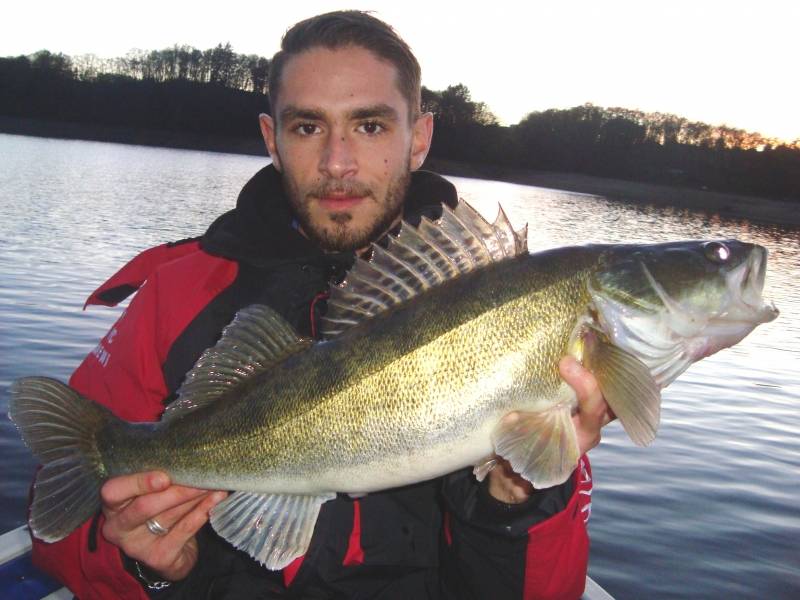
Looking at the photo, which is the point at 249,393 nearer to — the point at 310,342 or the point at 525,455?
the point at 310,342

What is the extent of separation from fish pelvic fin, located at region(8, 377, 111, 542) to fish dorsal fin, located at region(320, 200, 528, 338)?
106 centimetres

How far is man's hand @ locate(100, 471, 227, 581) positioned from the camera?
8.56 ft

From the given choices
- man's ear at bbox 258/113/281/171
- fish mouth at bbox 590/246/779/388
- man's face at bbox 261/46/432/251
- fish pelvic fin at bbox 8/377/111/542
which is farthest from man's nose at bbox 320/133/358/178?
fish pelvic fin at bbox 8/377/111/542

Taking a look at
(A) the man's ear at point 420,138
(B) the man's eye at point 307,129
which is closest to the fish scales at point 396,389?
(B) the man's eye at point 307,129

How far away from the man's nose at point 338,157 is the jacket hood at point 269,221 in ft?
1.37

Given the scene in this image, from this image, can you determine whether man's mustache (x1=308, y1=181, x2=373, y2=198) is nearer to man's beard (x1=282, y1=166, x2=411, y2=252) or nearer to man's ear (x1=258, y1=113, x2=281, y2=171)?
man's beard (x1=282, y1=166, x2=411, y2=252)

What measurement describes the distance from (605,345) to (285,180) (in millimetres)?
1939

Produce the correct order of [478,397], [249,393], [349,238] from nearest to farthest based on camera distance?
1. [478,397]
2. [249,393]
3. [349,238]

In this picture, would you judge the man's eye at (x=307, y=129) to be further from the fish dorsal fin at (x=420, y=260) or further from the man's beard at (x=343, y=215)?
the fish dorsal fin at (x=420, y=260)

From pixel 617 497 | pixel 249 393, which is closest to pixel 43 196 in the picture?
pixel 617 497

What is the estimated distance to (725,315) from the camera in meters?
2.68

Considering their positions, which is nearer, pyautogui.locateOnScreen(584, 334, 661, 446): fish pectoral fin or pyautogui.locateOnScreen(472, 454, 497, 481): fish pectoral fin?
pyautogui.locateOnScreen(584, 334, 661, 446): fish pectoral fin

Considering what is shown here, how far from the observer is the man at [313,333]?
2.85 meters

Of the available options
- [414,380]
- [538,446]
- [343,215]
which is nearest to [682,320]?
[538,446]
